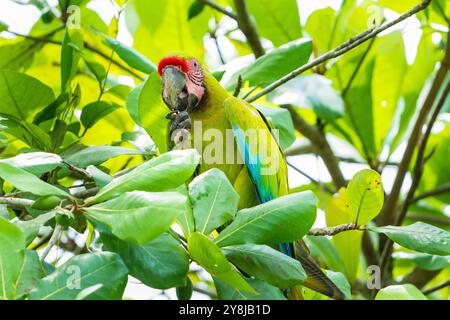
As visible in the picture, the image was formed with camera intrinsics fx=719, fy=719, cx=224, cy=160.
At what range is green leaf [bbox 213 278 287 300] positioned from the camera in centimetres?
120

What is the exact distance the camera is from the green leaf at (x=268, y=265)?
1215 mm

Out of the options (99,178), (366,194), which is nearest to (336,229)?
(366,194)

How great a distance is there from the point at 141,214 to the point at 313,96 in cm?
116

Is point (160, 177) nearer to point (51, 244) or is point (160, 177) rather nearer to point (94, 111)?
point (51, 244)

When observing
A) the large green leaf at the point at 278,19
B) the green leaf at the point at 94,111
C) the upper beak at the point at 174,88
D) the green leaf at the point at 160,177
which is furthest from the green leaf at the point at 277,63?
the green leaf at the point at 160,177

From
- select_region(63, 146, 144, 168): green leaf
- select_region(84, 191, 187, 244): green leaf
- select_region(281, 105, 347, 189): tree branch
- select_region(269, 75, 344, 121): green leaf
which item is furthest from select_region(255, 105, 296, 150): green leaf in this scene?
select_region(84, 191, 187, 244): green leaf

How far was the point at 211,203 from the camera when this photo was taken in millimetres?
1221

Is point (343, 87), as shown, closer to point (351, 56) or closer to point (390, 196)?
point (351, 56)

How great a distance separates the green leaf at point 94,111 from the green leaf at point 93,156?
0.20 m

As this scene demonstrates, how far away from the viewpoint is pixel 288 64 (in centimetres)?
181

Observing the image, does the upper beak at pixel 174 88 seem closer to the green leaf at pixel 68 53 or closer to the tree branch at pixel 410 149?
the green leaf at pixel 68 53

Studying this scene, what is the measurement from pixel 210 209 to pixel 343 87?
1399 millimetres
